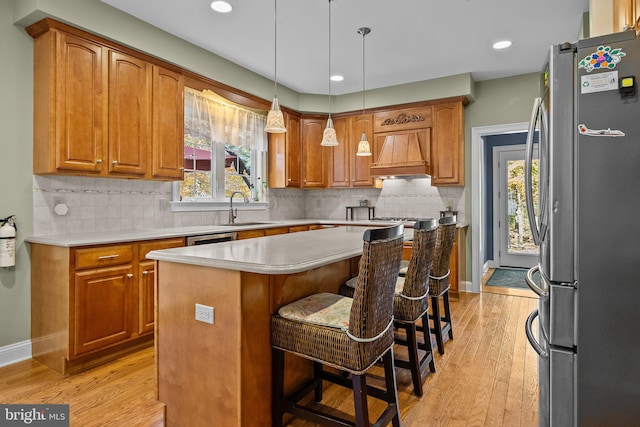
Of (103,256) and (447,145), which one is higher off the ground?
(447,145)

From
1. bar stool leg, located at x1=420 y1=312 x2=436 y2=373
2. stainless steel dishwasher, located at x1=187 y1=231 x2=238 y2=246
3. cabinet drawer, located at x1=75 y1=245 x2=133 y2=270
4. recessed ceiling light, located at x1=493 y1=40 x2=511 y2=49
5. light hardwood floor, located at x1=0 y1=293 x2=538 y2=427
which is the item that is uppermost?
recessed ceiling light, located at x1=493 y1=40 x2=511 y2=49

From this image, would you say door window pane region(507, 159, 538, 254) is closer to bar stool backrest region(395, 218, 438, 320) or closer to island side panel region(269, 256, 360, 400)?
bar stool backrest region(395, 218, 438, 320)

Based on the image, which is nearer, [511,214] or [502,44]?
[502,44]

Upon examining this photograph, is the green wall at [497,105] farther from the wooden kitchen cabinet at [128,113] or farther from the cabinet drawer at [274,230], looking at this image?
the wooden kitchen cabinet at [128,113]

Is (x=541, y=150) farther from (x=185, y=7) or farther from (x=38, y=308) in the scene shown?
(x=38, y=308)

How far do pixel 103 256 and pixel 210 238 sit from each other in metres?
0.93

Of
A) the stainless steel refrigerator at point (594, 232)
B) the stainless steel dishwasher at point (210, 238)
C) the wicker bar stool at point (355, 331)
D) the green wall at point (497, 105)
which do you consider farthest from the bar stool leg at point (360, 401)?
the green wall at point (497, 105)

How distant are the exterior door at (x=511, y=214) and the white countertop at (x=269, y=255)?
5.22 metres

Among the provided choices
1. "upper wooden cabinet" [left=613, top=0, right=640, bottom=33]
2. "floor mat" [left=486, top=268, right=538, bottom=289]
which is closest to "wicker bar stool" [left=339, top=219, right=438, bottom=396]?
"upper wooden cabinet" [left=613, top=0, right=640, bottom=33]

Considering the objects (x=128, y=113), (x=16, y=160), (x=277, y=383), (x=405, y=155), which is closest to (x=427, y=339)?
(x=277, y=383)

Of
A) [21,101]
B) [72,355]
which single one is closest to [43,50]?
[21,101]

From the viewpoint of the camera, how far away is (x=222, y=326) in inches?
63.1

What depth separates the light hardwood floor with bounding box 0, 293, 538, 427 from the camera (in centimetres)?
195

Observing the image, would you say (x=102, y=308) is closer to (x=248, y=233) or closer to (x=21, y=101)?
(x=248, y=233)
